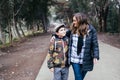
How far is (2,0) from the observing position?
74.1 ft

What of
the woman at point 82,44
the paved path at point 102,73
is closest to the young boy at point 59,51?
the woman at point 82,44

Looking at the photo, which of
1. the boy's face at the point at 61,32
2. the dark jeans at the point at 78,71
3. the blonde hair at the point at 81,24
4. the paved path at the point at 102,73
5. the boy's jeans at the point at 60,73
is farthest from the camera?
the paved path at the point at 102,73

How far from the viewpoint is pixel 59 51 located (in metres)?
6.02

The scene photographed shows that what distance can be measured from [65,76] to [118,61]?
20.1ft

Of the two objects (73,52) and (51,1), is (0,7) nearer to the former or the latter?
(73,52)

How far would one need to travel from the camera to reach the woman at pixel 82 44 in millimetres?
5707

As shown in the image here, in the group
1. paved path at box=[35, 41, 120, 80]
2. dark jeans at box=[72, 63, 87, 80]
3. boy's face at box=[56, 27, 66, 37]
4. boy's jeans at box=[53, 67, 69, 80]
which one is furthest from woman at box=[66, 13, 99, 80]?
paved path at box=[35, 41, 120, 80]

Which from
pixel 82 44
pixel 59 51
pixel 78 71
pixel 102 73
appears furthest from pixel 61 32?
pixel 102 73

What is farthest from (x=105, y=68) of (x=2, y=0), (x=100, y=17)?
(x=100, y=17)

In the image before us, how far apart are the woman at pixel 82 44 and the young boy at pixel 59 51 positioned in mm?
147

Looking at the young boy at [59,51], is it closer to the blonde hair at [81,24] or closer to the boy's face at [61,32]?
the boy's face at [61,32]

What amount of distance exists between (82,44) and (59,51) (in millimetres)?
553

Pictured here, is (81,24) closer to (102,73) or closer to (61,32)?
(61,32)

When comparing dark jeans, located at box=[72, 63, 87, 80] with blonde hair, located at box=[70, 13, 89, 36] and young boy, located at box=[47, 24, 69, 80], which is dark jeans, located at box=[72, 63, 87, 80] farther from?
blonde hair, located at box=[70, 13, 89, 36]
